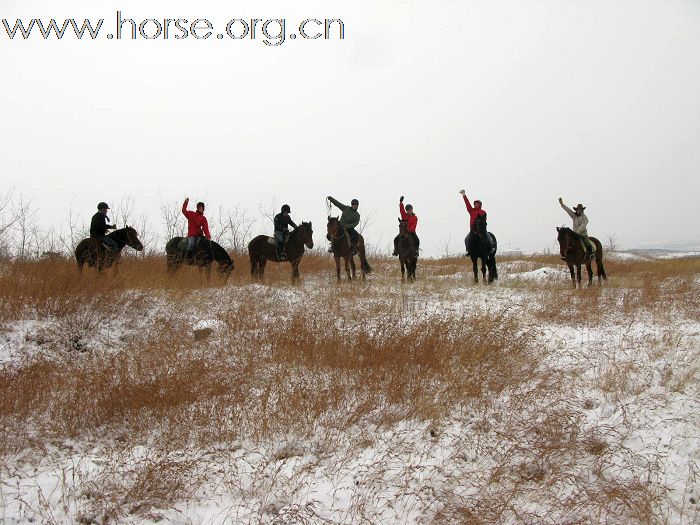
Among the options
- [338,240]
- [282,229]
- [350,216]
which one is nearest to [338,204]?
[350,216]

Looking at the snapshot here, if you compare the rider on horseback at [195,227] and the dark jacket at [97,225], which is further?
the rider on horseback at [195,227]

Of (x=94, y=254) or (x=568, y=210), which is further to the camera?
(x=568, y=210)

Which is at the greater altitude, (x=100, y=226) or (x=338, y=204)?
(x=338, y=204)

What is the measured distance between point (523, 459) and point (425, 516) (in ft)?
3.62

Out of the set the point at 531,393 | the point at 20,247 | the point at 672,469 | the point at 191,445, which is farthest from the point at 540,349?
the point at 20,247

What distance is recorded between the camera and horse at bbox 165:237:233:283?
11.8 m

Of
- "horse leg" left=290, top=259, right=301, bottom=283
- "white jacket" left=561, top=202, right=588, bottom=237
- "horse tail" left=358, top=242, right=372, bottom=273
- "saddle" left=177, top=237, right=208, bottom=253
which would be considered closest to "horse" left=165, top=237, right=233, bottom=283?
"saddle" left=177, top=237, right=208, bottom=253

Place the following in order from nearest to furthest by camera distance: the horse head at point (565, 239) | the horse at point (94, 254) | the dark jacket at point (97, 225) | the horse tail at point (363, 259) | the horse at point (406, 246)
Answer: the horse at point (94, 254) < the dark jacket at point (97, 225) < the horse head at point (565, 239) < the horse at point (406, 246) < the horse tail at point (363, 259)

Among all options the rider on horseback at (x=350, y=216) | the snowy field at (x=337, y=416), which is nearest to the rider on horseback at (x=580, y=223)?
the snowy field at (x=337, y=416)

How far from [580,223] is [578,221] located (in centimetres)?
9

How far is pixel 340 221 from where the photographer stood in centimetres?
1330

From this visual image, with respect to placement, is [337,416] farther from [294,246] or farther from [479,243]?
[479,243]

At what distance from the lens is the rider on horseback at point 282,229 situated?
500 inches

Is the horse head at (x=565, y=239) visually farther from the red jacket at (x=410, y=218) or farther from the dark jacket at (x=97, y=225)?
the dark jacket at (x=97, y=225)
